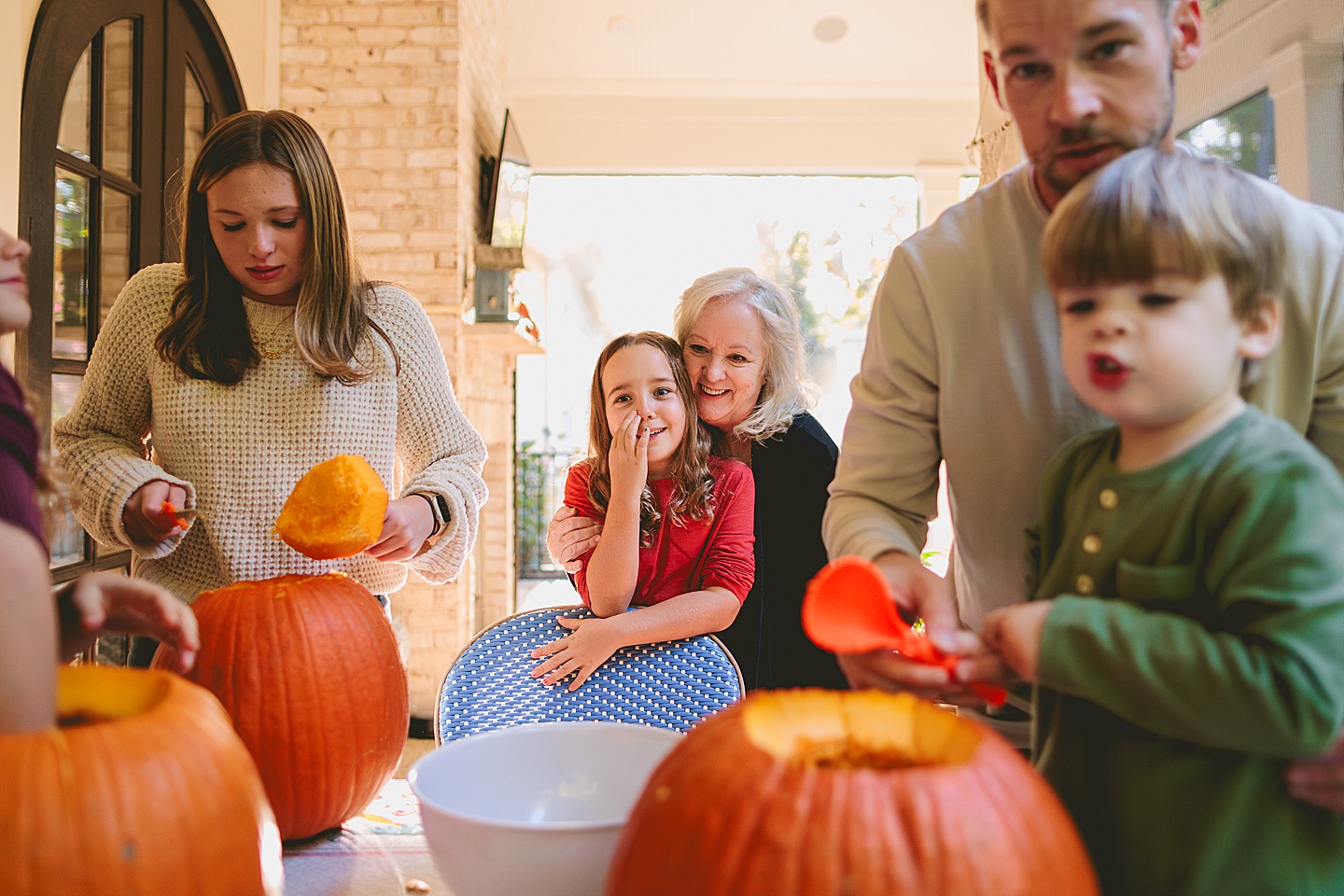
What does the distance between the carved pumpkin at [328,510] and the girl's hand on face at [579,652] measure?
1.18 ft

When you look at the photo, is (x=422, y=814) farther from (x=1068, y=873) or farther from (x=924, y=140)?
(x=924, y=140)

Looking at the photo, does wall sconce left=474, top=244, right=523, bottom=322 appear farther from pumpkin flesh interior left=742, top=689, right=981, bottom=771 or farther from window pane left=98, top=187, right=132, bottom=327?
pumpkin flesh interior left=742, top=689, right=981, bottom=771

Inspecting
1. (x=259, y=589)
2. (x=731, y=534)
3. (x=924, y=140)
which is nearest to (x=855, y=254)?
(x=924, y=140)

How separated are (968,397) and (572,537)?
93 centimetres

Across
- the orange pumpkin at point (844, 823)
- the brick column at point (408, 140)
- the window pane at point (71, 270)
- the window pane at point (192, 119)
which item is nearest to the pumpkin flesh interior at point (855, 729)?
the orange pumpkin at point (844, 823)

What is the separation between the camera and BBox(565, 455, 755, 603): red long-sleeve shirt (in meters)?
1.68

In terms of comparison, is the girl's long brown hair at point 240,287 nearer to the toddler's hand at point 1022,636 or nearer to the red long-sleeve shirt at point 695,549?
the red long-sleeve shirt at point 695,549

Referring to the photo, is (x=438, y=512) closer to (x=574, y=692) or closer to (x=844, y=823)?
(x=574, y=692)

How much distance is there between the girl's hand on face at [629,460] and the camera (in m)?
1.60

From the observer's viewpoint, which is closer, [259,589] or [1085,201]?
[1085,201]

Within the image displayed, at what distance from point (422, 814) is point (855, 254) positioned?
7695mm

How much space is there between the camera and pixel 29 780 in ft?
1.77

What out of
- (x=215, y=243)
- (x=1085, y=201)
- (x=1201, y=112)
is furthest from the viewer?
(x=1201, y=112)

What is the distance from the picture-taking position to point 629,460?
161cm
